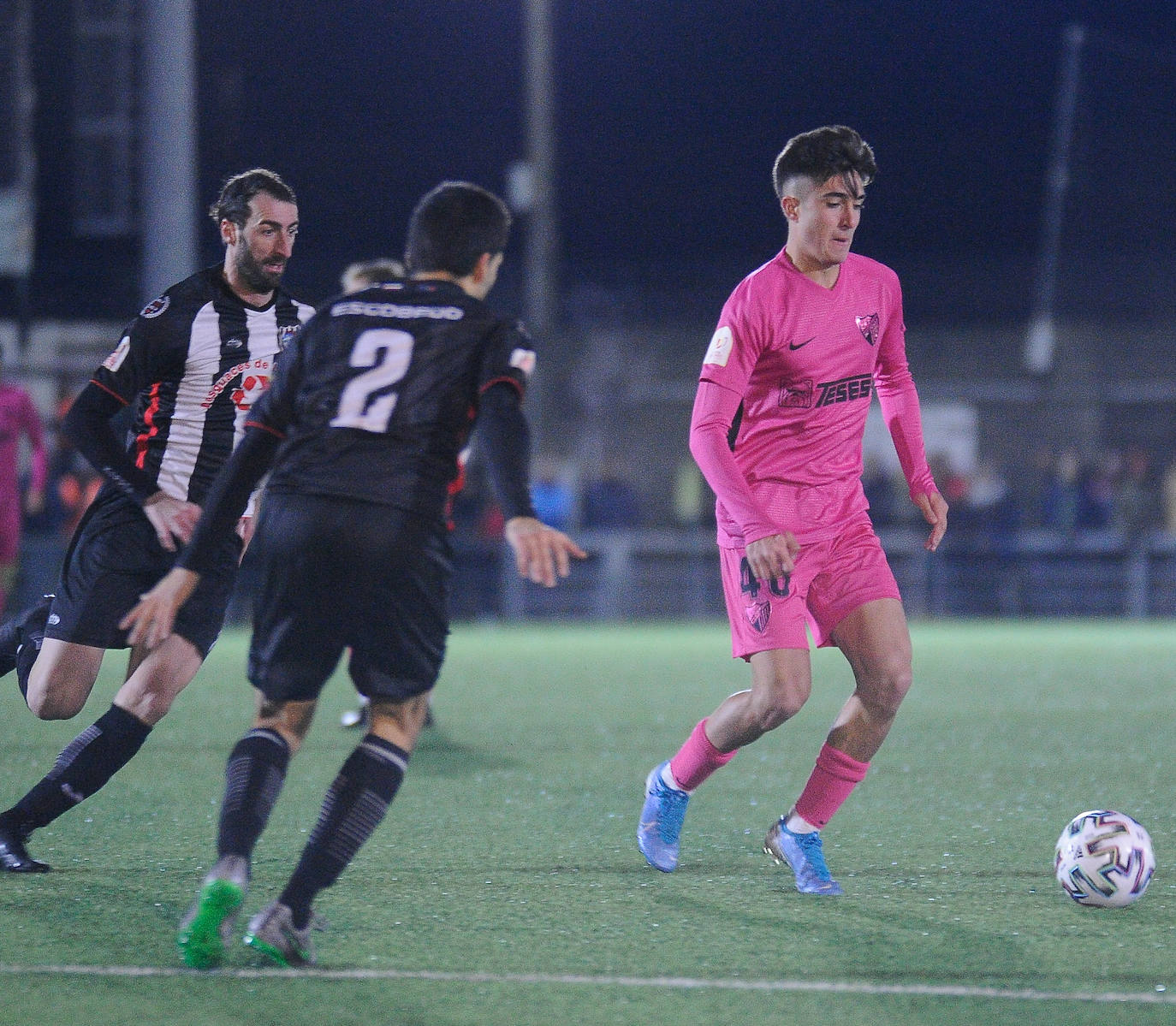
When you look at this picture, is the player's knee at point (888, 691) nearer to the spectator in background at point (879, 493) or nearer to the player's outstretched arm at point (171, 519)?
the player's outstretched arm at point (171, 519)

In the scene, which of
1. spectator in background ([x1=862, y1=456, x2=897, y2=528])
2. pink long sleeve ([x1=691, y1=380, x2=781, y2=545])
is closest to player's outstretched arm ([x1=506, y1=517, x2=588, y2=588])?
pink long sleeve ([x1=691, y1=380, x2=781, y2=545])

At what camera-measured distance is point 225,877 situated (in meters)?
3.31

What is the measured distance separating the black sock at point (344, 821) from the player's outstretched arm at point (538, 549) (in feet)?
1.78

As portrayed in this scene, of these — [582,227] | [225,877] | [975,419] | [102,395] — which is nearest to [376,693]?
[225,877]

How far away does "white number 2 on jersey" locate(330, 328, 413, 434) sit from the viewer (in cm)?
346

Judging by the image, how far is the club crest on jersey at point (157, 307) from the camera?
15.0ft

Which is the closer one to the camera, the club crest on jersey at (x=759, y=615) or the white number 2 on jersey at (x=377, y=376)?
the white number 2 on jersey at (x=377, y=376)

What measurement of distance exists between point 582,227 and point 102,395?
2408cm

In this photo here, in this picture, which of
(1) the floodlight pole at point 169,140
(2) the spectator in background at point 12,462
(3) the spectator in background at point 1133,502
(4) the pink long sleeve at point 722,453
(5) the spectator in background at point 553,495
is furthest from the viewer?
(3) the spectator in background at point 1133,502

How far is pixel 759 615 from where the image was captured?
4.45m

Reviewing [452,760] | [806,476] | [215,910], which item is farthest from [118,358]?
[452,760]

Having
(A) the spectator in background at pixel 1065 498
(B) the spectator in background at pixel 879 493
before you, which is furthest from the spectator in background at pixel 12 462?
(A) the spectator in background at pixel 1065 498

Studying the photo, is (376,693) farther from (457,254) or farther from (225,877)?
(457,254)

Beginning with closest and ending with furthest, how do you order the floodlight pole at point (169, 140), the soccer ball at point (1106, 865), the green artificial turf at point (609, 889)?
1. the green artificial turf at point (609, 889)
2. the soccer ball at point (1106, 865)
3. the floodlight pole at point (169, 140)
